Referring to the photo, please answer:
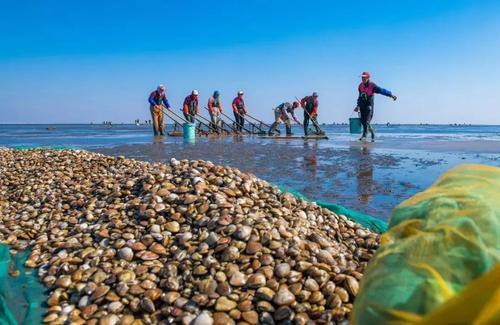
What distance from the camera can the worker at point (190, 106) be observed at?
79.9ft

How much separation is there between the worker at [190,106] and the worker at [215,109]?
1.51 meters

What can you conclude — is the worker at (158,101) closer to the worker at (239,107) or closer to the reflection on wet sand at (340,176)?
the worker at (239,107)

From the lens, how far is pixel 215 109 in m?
26.2

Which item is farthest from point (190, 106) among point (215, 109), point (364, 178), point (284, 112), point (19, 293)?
point (19, 293)

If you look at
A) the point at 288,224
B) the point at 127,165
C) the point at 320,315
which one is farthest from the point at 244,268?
the point at 127,165

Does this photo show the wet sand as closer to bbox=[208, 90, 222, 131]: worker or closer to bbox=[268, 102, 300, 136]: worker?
bbox=[268, 102, 300, 136]: worker

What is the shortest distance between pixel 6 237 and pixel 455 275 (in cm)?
451

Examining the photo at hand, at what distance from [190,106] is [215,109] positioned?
87.4 inches

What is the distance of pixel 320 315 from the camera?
255 centimetres

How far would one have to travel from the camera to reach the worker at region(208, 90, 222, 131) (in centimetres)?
2594

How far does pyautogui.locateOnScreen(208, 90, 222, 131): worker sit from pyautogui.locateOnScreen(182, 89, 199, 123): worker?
151 cm

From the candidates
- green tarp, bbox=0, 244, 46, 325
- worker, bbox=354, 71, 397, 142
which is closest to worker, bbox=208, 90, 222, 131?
worker, bbox=354, 71, 397, 142

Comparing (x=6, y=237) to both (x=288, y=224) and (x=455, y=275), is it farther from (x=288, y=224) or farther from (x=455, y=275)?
(x=455, y=275)

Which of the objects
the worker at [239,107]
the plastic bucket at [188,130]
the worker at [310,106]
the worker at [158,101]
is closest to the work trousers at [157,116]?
the worker at [158,101]
